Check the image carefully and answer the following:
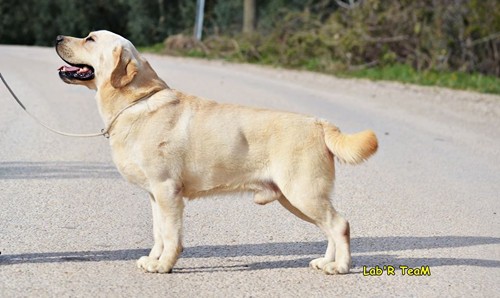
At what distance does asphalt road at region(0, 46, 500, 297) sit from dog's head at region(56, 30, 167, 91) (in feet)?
3.48

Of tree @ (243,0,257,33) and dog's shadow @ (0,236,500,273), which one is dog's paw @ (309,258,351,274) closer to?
dog's shadow @ (0,236,500,273)

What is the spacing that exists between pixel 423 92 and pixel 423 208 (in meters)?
9.44

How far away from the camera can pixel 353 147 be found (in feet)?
19.2

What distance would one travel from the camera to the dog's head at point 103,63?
6.04 m

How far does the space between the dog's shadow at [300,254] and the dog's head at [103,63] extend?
1.12 metres

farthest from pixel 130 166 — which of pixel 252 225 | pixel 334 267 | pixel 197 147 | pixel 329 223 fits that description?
pixel 252 225

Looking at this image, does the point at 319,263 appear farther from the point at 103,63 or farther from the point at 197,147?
the point at 103,63

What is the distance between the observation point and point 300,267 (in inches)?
240

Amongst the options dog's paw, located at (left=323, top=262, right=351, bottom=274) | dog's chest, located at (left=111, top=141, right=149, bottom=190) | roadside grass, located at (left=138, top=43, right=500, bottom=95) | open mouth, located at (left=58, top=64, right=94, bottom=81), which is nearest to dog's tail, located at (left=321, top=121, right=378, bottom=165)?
dog's paw, located at (left=323, top=262, right=351, bottom=274)

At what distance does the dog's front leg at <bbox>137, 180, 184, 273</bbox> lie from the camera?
19.0 ft

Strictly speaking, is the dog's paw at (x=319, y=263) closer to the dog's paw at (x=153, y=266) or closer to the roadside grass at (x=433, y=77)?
the dog's paw at (x=153, y=266)

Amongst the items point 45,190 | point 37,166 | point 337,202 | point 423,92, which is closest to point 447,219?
point 337,202

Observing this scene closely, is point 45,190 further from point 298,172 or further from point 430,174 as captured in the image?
point 430,174

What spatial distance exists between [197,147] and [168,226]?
0.54 m
